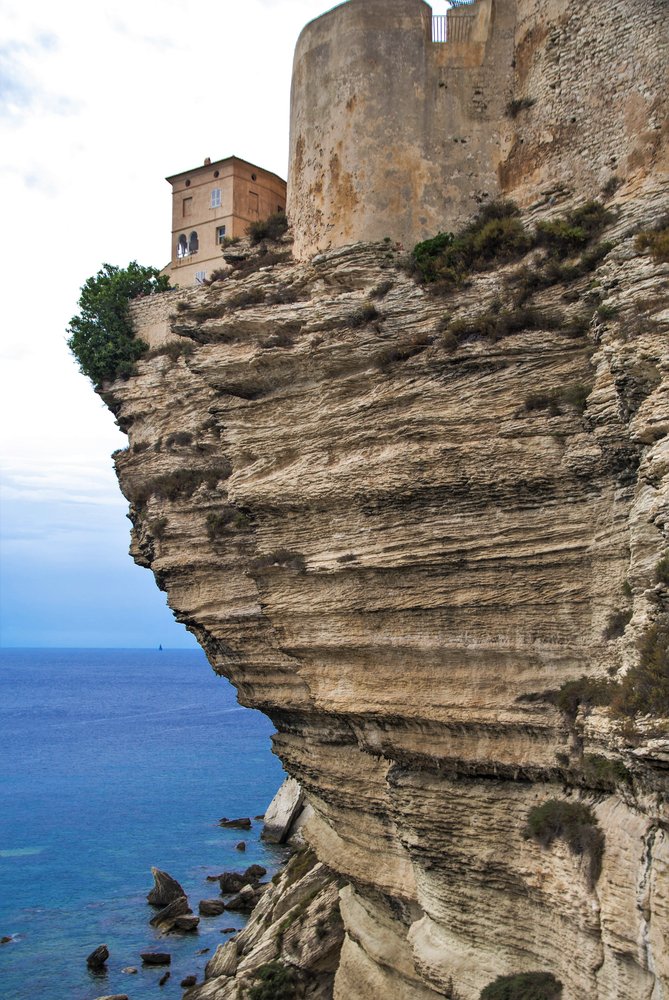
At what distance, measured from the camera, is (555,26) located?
1988 cm

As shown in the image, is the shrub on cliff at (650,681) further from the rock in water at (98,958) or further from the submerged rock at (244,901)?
the submerged rock at (244,901)

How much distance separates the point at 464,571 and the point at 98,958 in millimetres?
25186

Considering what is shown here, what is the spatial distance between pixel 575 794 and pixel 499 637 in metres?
2.68

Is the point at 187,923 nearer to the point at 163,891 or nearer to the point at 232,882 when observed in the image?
the point at 163,891

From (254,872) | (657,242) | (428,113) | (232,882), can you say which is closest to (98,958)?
(232,882)

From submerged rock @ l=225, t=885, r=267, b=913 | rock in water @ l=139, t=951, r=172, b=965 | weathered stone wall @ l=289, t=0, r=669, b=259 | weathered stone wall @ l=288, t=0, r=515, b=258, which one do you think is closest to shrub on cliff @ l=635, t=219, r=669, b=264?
weathered stone wall @ l=289, t=0, r=669, b=259

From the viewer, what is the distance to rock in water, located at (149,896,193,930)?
3944cm

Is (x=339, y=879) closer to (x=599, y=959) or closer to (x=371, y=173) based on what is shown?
(x=599, y=959)

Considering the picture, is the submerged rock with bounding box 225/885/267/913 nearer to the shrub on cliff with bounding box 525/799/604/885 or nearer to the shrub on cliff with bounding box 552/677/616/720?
the shrub on cliff with bounding box 525/799/604/885

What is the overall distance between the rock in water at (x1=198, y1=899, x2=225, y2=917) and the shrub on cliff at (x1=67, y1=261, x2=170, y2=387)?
20.8 meters

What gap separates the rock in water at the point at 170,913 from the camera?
39.4 meters

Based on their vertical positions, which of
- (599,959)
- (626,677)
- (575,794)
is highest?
(626,677)

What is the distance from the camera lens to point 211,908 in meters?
40.0

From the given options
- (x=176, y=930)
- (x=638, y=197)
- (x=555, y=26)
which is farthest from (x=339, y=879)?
(x=555, y=26)
